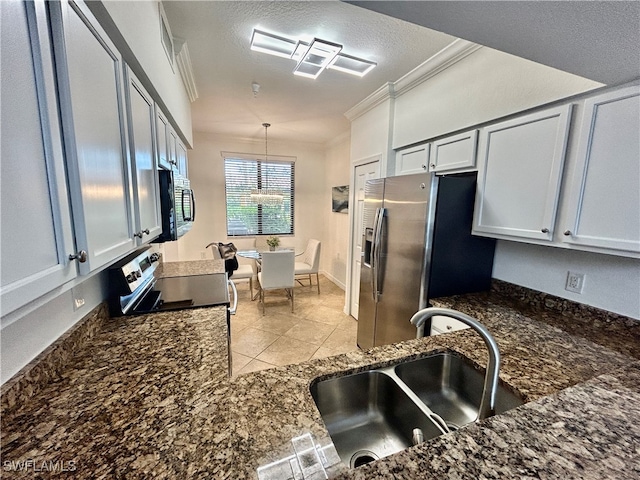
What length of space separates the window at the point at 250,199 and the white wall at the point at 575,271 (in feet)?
12.1

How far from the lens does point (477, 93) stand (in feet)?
5.97

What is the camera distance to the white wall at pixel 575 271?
1.30 metres

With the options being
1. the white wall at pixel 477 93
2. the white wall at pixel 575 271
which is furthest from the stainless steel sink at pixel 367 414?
the white wall at pixel 477 93

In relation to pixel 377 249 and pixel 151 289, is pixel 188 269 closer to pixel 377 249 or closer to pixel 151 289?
pixel 151 289

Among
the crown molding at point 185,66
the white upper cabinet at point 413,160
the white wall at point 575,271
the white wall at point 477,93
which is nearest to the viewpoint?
the white wall at point 575,271

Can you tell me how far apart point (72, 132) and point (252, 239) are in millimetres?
4442

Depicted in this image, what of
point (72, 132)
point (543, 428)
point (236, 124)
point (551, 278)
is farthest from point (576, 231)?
point (236, 124)

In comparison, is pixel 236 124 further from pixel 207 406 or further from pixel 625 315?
pixel 625 315

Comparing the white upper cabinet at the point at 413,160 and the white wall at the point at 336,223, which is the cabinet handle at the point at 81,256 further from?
the white wall at the point at 336,223

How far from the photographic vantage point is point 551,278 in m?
1.60

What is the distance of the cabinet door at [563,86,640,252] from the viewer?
108 cm

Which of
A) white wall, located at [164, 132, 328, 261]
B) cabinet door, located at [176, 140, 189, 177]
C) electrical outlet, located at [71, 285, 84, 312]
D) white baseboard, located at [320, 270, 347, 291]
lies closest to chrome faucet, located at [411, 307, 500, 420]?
electrical outlet, located at [71, 285, 84, 312]

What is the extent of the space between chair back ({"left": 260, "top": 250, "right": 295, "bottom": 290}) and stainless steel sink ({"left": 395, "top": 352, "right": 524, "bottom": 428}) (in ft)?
8.68

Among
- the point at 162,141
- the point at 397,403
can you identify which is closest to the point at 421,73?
the point at 162,141
